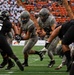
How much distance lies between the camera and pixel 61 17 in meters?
24.9

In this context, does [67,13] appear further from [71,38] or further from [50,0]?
[71,38]

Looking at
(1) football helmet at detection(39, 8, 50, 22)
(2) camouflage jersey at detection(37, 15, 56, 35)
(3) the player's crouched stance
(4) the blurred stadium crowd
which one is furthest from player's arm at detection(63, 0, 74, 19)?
(3) the player's crouched stance

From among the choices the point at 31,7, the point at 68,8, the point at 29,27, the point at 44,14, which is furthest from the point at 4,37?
the point at 31,7

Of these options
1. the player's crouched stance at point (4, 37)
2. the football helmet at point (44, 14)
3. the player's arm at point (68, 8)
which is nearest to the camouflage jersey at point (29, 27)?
the football helmet at point (44, 14)

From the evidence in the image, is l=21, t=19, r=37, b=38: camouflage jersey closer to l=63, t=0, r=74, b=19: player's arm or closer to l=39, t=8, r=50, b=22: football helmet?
l=39, t=8, r=50, b=22: football helmet

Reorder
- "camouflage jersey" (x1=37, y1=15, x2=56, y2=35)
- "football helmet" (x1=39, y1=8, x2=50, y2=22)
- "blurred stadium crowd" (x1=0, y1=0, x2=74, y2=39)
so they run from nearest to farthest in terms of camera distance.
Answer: "football helmet" (x1=39, y1=8, x2=50, y2=22), "camouflage jersey" (x1=37, y1=15, x2=56, y2=35), "blurred stadium crowd" (x1=0, y1=0, x2=74, y2=39)

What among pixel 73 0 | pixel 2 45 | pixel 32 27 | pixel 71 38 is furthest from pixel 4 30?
pixel 73 0

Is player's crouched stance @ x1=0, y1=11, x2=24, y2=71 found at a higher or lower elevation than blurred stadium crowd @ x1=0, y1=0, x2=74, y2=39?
higher

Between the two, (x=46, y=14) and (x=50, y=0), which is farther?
(x=50, y=0)

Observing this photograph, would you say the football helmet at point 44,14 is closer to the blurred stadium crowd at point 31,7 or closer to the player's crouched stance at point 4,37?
the player's crouched stance at point 4,37

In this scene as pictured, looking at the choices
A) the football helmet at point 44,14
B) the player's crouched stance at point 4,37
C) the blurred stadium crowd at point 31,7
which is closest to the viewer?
the player's crouched stance at point 4,37

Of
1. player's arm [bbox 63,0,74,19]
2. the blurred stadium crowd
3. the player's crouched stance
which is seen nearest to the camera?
the player's crouched stance

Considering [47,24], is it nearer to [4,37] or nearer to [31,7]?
[4,37]

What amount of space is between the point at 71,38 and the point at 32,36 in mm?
3944
